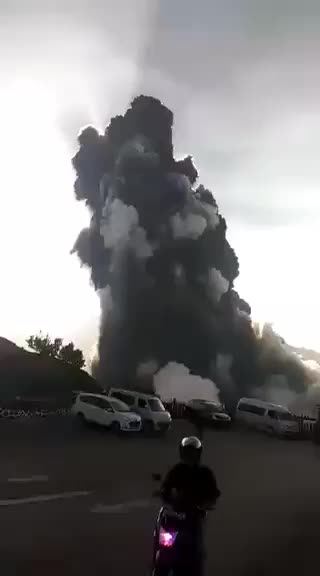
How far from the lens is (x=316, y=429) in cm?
4041

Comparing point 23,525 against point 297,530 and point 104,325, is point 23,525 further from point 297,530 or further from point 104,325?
point 104,325

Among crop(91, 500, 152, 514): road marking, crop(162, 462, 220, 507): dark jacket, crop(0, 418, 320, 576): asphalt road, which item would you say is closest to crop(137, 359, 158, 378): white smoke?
crop(0, 418, 320, 576): asphalt road

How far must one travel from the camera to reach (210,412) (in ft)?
145

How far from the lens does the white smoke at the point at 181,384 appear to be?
7175cm

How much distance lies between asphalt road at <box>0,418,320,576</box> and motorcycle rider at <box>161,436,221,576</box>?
5.65 ft

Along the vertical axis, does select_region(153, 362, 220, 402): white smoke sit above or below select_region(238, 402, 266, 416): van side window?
above

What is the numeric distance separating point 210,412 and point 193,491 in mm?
39032

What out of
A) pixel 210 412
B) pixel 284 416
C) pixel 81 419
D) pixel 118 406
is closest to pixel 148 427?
pixel 118 406

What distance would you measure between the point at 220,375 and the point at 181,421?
2903 cm

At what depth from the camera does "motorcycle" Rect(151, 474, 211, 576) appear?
17.9 ft

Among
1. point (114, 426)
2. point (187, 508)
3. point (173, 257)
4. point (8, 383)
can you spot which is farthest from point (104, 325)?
point (187, 508)

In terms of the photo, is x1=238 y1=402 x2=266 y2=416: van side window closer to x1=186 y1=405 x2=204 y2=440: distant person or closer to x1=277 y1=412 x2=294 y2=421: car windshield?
x1=277 y1=412 x2=294 y2=421: car windshield

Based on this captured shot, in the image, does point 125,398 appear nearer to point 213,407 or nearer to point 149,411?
point 149,411

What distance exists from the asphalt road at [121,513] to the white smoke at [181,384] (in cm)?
4890
